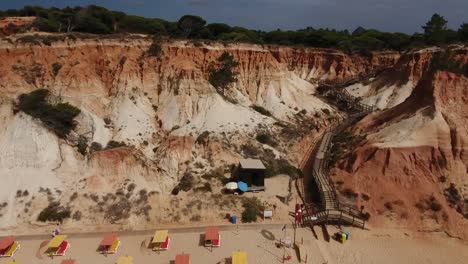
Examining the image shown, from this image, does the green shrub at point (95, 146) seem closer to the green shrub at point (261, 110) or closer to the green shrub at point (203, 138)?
the green shrub at point (203, 138)

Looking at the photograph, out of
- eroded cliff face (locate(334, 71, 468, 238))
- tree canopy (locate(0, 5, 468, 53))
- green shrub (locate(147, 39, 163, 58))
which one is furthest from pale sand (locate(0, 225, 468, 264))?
tree canopy (locate(0, 5, 468, 53))

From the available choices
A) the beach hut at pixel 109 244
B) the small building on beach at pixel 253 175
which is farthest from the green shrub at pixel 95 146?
the small building on beach at pixel 253 175

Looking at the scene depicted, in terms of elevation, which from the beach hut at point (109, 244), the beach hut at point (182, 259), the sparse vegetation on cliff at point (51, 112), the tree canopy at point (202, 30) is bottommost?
the beach hut at point (109, 244)

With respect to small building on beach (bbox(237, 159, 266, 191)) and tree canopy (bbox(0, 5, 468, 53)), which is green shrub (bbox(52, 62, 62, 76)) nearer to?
tree canopy (bbox(0, 5, 468, 53))

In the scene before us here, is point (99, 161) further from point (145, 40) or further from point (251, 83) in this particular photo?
point (251, 83)

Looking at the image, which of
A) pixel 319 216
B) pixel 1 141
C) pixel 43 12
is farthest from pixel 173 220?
pixel 43 12
